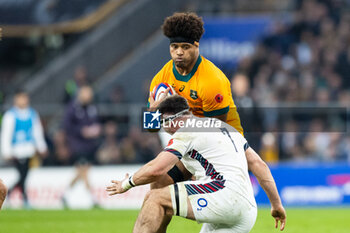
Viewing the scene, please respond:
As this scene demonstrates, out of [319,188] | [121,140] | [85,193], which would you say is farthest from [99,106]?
[319,188]

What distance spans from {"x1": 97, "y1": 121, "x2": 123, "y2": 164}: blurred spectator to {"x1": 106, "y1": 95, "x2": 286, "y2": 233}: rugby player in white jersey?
10351 mm

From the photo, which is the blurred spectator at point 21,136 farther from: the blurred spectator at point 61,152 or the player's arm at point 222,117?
the player's arm at point 222,117

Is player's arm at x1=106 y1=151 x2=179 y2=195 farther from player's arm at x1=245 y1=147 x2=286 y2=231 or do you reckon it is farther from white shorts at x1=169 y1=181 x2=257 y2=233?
player's arm at x1=245 y1=147 x2=286 y2=231

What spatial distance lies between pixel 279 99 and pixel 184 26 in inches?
417

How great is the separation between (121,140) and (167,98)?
421 inches

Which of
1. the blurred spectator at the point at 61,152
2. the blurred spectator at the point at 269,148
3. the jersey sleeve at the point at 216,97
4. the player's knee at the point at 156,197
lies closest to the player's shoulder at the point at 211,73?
the jersey sleeve at the point at 216,97

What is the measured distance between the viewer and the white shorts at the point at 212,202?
6.23 metres

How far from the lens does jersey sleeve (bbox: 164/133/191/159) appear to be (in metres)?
6.21

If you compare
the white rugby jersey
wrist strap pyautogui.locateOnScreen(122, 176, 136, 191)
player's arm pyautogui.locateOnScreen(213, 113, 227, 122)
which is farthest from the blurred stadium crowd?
wrist strap pyautogui.locateOnScreen(122, 176, 136, 191)

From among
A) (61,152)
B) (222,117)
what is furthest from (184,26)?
(61,152)

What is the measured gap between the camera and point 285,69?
1859cm

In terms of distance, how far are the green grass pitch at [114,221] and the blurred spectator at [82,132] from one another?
1.02 m

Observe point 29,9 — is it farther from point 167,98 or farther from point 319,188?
point 167,98

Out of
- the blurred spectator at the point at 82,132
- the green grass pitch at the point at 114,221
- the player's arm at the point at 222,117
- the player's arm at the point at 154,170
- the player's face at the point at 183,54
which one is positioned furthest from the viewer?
the blurred spectator at the point at 82,132
